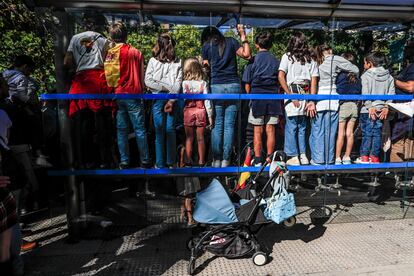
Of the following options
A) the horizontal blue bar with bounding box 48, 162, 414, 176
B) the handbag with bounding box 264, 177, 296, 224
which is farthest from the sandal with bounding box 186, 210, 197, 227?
the handbag with bounding box 264, 177, 296, 224

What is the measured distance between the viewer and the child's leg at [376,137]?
4688mm

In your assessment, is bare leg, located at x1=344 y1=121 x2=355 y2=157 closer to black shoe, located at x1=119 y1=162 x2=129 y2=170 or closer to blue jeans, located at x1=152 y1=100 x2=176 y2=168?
blue jeans, located at x1=152 y1=100 x2=176 y2=168

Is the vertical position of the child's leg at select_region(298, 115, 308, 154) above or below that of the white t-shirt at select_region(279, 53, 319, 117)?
below

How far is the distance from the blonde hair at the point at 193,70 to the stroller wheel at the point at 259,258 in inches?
77.0

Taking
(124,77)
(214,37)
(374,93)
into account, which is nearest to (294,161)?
(374,93)

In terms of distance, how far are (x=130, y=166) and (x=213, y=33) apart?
A: 1747 millimetres

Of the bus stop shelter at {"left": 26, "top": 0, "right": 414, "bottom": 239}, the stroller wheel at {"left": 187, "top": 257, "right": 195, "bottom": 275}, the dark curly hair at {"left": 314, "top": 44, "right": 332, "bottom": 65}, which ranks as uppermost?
the bus stop shelter at {"left": 26, "top": 0, "right": 414, "bottom": 239}

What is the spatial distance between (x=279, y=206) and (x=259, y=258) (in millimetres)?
529

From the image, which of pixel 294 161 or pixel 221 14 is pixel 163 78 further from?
pixel 294 161

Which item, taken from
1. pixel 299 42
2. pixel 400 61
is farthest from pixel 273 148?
pixel 400 61

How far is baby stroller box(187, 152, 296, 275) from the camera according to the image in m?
3.68

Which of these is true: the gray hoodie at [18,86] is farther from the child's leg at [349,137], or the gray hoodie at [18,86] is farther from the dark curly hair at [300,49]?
the child's leg at [349,137]

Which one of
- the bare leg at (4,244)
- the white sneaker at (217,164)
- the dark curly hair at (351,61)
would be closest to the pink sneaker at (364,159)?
the dark curly hair at (351,61)

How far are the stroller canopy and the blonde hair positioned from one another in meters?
1.29
